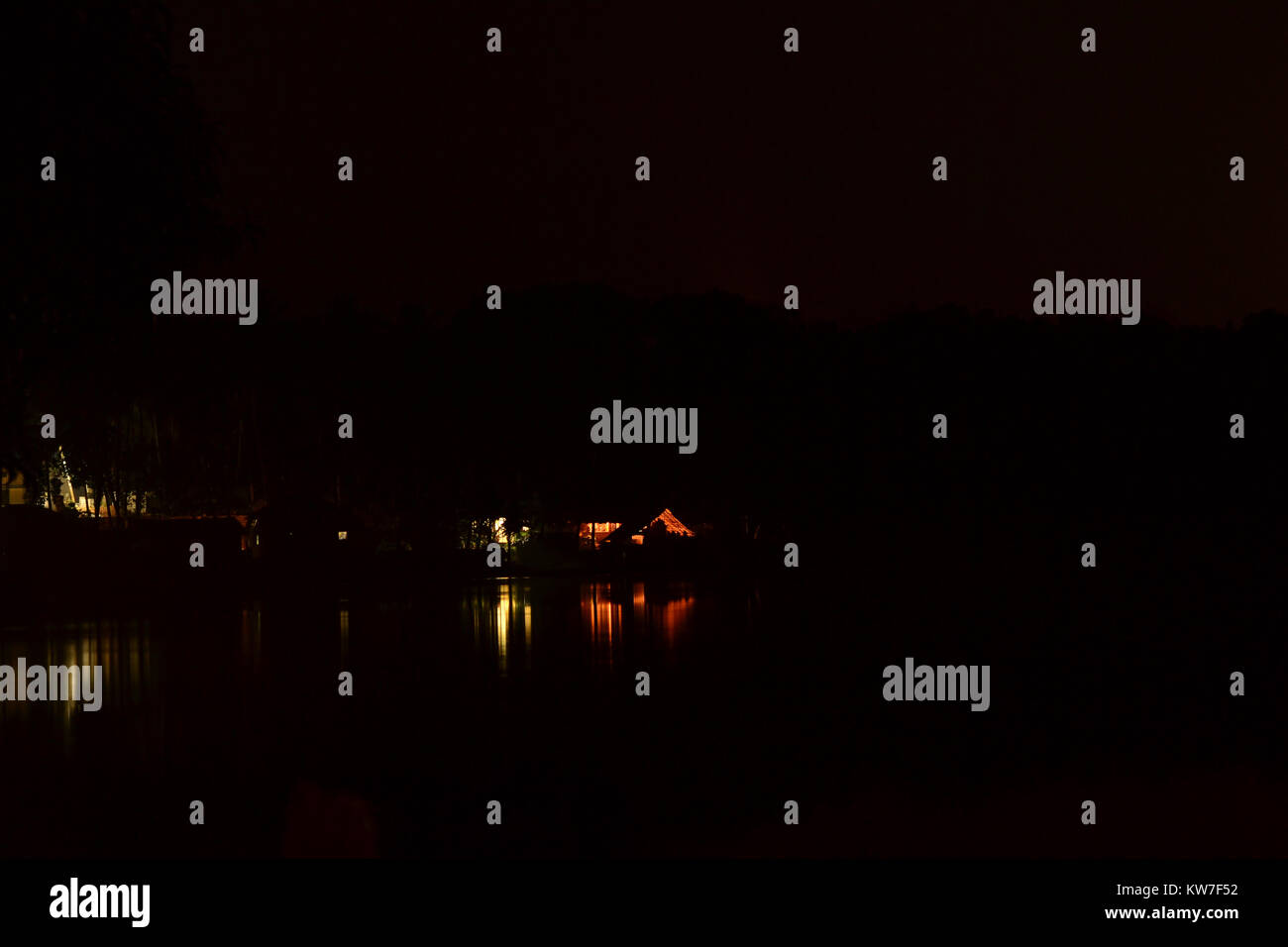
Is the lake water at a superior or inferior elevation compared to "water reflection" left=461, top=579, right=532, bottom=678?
inferior

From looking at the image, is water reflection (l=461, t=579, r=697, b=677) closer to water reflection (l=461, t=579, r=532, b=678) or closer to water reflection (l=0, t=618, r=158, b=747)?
water reflection (l=461, t=579, r=532, b=678)

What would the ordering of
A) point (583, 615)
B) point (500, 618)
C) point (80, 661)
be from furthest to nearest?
point (583, 615)
point (500, 618)
point (80, 661)

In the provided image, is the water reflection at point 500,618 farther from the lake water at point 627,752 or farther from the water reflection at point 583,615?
the lake water at point 627,752

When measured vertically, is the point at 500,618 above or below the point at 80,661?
above

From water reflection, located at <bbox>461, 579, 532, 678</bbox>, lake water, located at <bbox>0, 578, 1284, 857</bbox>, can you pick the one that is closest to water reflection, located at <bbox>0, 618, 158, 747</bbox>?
lake water, located at <bbox>0, 578, 1284, 857</bbox>

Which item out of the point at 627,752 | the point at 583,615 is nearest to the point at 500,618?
the point at 583,615

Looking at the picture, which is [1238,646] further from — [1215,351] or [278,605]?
[1215,351]

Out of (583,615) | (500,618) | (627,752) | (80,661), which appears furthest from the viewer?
(583,615)

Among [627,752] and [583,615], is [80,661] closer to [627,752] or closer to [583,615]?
[627,752]

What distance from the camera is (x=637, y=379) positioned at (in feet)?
317

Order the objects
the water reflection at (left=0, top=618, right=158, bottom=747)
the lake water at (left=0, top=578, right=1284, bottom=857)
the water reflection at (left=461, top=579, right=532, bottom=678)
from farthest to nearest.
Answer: the water reflection at (left=461, top=579, right=532, bottom=678) < the water reflection at (left=0, top=618, right=158, bottom=747) < the lake water at (left=0, top=578, right=1284, bottom=857)

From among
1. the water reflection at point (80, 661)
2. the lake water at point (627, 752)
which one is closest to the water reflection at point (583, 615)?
the lake water at point (627, 752)
